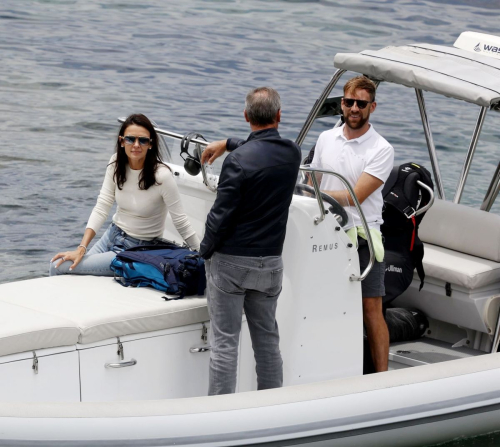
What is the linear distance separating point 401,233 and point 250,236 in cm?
135

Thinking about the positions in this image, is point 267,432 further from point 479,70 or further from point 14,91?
point 14,91

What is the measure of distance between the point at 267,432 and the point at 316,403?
23 cm

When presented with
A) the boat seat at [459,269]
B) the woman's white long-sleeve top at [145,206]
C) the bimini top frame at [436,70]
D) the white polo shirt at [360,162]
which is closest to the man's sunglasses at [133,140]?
the woman's white long-sleeve top at [145,206]

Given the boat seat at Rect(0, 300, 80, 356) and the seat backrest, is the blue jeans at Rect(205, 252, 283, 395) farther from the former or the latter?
the seat backrest

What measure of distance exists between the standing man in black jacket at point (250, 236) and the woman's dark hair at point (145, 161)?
14.5 inches

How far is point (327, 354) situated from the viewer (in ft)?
13.7

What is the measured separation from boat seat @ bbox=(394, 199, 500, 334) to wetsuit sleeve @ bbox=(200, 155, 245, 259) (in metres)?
1.74

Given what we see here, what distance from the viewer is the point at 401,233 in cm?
476

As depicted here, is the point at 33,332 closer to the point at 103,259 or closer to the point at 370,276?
the point at 103,259

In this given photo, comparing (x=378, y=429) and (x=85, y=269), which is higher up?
(x=85, y=269)

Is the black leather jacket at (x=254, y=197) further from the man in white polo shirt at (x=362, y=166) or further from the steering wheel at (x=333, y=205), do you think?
the man in white polo shirt at (x=362, y=166)

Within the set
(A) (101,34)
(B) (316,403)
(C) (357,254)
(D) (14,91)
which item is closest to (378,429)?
(B) (316,403)

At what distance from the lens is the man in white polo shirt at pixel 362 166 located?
416 centimetres

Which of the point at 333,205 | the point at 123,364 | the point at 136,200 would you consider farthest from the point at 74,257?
the point at 333,205
